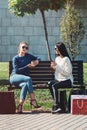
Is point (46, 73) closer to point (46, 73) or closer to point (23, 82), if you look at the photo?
point (46, 73)

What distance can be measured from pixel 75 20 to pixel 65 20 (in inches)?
39.1

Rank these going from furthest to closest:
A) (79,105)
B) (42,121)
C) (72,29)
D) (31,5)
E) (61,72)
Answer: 1. (72,29)
2. (31,5)
3. (61,72)
4. (79,105)
5. (42,121)

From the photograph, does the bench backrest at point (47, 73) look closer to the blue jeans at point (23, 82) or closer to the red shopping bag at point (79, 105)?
the blue jeans at point (23, 82)

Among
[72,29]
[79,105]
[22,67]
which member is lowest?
[79,105]

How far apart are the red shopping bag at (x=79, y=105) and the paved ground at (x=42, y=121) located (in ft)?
0.85

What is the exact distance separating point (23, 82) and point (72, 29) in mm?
19588

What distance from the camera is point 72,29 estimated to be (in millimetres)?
31547

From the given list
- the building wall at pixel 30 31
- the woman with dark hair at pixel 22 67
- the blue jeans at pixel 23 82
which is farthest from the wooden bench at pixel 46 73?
the building wall at pixel 30 31

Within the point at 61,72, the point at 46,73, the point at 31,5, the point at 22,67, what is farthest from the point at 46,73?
the point at 31,5

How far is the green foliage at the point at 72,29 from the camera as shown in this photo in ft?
104

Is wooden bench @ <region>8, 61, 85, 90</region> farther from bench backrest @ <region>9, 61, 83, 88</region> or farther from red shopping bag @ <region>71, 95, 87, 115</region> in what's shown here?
red shopping bag @ <region>71, 95, 87, 115</region>

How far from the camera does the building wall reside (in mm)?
35656

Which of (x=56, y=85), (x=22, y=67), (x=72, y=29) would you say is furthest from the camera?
(x=72, y=29)

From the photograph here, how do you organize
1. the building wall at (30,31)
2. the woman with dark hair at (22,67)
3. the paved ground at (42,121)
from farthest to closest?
the building wall at (30,31) → the woman with dark hair at (22,67) → the paved ground at (42,121)
